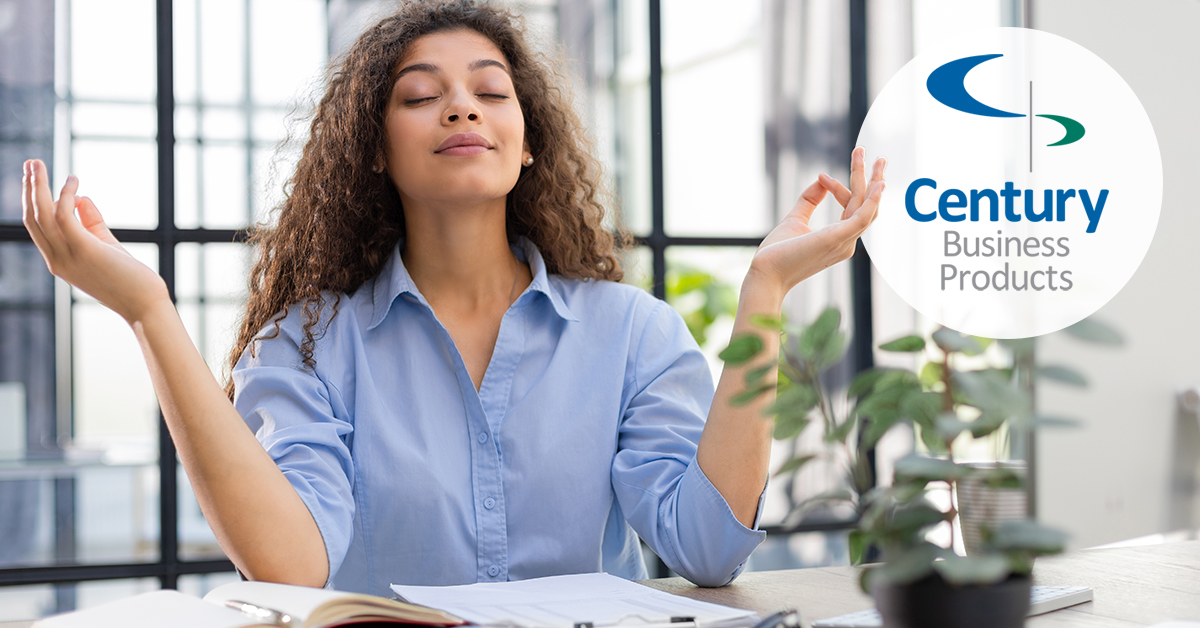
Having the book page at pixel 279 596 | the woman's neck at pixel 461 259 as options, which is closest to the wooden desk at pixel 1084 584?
the book page at pixel 279 596

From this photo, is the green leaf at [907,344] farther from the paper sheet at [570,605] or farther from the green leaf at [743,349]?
the paper sheet at [570,605]

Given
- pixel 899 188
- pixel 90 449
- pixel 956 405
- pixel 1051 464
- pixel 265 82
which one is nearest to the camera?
pixel 956 405

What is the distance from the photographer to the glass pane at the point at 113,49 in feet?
7.44

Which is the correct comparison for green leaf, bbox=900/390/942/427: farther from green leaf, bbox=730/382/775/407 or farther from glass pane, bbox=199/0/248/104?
glass pane, bbox=199/0/248/104

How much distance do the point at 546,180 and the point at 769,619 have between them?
1.05 m

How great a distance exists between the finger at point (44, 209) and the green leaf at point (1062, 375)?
997 mm

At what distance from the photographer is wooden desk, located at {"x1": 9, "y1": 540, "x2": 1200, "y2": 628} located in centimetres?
99

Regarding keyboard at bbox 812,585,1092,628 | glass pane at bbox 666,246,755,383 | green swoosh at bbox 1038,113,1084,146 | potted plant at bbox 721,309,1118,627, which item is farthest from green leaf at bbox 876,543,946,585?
green swoosh at bbox 1038,113,1084,146

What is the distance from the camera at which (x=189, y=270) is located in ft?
7.59

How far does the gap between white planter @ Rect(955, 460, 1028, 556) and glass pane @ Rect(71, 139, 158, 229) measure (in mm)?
2133

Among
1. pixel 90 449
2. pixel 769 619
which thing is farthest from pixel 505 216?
pixel 90 449

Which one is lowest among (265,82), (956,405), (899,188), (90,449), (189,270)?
(90,449)

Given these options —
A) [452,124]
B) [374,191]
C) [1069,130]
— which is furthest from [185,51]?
[1069,130]

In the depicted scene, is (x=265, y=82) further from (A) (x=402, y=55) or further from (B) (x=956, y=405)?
(B) (x=956, y=405)
